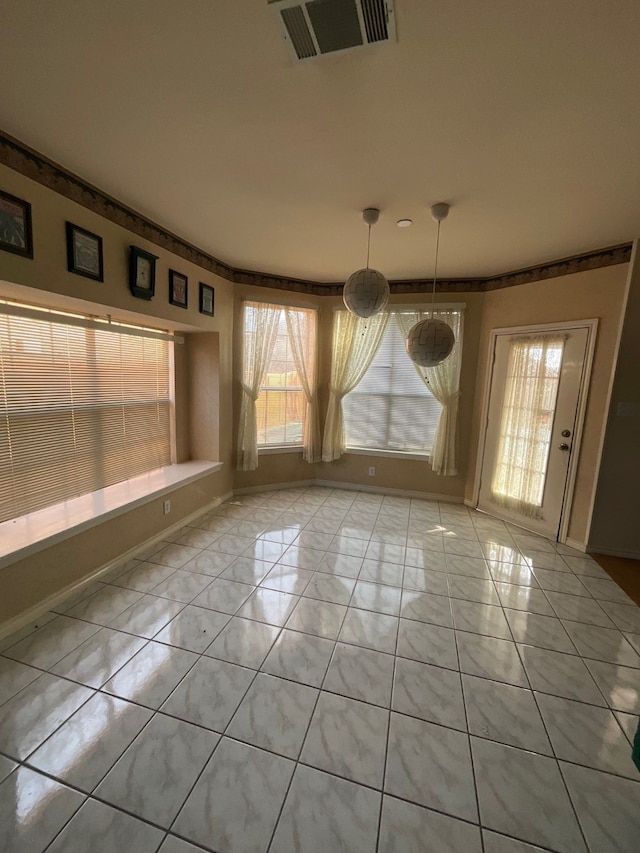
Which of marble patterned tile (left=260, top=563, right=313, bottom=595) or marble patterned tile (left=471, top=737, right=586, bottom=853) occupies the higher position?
marble patterned tile (left=260, top=563, right=313, bottom=595)

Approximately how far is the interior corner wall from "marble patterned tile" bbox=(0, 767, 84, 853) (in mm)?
3800

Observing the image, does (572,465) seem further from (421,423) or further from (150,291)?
(150,291)

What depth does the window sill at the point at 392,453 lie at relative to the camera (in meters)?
4.26

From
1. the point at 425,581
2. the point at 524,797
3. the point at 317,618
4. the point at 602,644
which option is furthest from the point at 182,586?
the point at 602,644

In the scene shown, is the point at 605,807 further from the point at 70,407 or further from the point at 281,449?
the point at 281,449

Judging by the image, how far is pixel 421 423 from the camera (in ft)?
13.9

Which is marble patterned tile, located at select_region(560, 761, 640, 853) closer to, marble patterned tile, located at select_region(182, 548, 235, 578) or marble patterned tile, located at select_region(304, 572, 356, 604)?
marble patterned tile, located at select_region(304, 572, 356, 604)

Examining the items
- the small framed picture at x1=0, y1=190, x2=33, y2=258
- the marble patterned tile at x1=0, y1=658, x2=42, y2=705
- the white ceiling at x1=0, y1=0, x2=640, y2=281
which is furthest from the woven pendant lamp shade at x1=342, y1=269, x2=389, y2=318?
the marble patterned tile at x1=0, y1=658, x2=42, y2=705

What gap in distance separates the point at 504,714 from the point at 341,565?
4.53 feet

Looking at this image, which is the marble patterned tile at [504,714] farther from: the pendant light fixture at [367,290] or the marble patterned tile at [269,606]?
the pendant light fixture at [367,290]

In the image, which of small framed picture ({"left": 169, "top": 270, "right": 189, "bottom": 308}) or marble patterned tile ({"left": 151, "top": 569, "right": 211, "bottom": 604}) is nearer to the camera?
marble patterned tile ({"left": 151, "top": 569, "right": 211, "bottom": 604})

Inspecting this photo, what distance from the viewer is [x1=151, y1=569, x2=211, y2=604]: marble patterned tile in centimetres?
230

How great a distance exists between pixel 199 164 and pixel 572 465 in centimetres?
369

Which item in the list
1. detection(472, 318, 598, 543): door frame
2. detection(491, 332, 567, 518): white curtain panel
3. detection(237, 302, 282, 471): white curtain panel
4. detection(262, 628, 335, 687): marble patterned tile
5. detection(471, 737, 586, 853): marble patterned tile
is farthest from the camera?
detection(237, 302, 282, 471): white curtain panel
